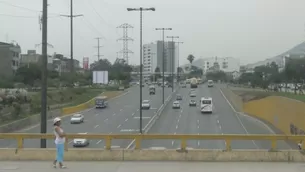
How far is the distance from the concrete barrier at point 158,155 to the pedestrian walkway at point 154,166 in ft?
1.06

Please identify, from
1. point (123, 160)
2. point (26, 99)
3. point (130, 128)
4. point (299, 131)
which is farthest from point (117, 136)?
point (26, 99)

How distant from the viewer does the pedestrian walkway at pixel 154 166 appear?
12836 mm

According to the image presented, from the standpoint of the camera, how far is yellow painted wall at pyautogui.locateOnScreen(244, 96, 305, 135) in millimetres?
42134

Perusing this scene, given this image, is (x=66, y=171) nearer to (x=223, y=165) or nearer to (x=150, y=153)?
(x=150, y=153)

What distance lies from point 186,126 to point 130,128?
22.9 ft

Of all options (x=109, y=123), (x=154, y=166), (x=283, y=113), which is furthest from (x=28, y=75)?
(x=154, y=166)

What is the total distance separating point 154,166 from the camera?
13.4m

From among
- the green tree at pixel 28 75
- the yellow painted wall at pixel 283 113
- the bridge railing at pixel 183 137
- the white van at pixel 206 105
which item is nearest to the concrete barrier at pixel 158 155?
the bridge railing at pixel 183 137

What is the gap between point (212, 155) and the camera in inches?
565

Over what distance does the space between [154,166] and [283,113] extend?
131 feet

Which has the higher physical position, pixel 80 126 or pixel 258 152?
pixel 258 152

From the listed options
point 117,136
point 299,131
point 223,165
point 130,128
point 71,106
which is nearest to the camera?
point 223,165

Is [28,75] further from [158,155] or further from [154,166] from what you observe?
[154,166]

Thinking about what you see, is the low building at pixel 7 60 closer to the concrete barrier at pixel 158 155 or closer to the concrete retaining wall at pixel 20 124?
the concrete retaining wall at pixel 20 124
